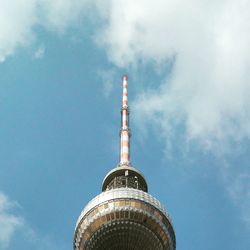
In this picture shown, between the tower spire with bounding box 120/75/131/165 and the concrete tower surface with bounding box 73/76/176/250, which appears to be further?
the tower spire with bounding box 120/75/131/165

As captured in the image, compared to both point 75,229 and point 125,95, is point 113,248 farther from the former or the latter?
point 125,95

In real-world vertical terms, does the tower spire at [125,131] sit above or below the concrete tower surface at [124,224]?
above

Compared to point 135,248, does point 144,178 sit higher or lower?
higher

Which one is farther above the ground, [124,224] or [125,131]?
[125,131]

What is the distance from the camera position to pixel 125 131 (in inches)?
4658

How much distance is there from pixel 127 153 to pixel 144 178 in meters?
7.66

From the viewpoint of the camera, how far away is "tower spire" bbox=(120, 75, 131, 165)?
374 ft

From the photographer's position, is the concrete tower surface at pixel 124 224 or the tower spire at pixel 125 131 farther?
the tower spire at pixel 125 131

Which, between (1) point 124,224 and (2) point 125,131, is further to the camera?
(2) point 125,131

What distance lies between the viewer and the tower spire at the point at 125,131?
374ft

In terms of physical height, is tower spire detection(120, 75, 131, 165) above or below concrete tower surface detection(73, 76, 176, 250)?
above

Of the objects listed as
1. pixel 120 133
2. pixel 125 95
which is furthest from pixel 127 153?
pixel 125 95

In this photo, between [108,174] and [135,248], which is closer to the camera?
[135,248]

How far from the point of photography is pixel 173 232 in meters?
100
